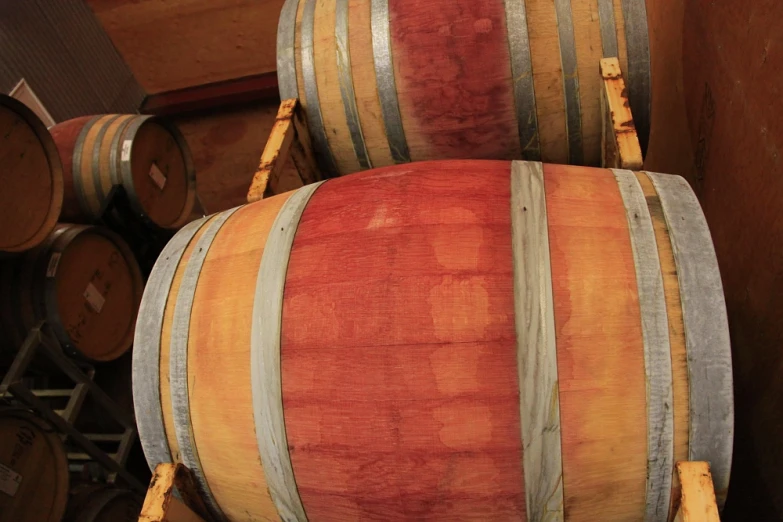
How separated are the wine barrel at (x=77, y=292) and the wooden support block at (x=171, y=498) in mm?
1683

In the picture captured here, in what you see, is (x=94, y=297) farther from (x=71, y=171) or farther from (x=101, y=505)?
(x=101, y=505)

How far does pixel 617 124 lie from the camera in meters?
1.81

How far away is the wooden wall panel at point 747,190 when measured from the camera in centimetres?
164

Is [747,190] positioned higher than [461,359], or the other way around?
[461,359]

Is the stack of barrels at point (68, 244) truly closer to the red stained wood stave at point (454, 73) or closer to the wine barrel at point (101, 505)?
the wine barrel at point (101, 505)

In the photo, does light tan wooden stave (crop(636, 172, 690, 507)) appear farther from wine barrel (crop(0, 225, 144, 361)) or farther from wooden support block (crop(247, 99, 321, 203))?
wine barrel (crop(0, 225, 144, 361))

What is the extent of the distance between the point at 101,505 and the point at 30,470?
0.42 meters

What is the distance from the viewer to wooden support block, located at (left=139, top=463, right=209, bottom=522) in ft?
4.50

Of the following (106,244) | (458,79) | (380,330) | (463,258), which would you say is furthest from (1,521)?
(458,79)

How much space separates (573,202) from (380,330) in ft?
1.89

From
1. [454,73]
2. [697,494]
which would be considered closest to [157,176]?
[454,73]

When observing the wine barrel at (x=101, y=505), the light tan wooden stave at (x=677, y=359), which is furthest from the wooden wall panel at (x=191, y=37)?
the light tan wooden stave at (x=677, y=359)

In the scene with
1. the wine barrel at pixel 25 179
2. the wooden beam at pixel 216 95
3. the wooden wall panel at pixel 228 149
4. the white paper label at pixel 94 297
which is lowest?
the wooden wall panel at pixel 228 149

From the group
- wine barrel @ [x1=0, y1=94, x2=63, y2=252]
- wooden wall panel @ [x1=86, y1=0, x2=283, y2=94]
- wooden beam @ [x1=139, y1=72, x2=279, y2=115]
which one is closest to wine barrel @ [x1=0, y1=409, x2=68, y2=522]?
wine barrel @ [x1=0, y1=94, x2=63, y2=252]
